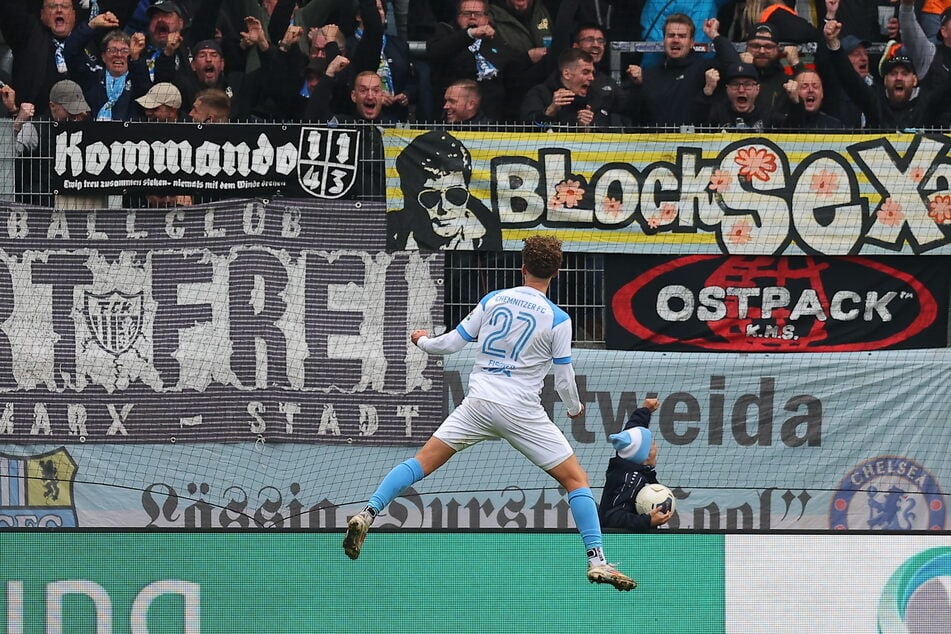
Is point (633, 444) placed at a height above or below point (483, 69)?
below

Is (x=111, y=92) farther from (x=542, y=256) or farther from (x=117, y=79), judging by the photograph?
(x=542, y=256)

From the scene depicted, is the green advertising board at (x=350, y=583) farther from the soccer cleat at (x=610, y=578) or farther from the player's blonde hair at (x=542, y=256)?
the player's blonde hair at (x=542, y=256)

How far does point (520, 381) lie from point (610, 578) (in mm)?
1160

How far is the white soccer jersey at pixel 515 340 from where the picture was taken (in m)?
8.12

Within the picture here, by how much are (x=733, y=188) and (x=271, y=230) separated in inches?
136

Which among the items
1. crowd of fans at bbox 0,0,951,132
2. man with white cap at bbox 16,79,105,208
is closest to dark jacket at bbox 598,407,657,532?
crowd of fans at bbox 0,0,951,132

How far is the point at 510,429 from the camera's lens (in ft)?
26.9

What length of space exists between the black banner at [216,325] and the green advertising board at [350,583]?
8.79 ft

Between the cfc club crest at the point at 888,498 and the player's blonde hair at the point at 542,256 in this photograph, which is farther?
the cfc club crest at the point at 888,498

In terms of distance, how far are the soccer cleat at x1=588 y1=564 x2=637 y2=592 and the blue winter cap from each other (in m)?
1.31

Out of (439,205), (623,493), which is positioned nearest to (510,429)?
(623,493)

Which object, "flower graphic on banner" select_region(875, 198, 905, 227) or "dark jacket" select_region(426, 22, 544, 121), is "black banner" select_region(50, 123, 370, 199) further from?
"flower graphic on banner" select_region(875, 198, 905, 227)

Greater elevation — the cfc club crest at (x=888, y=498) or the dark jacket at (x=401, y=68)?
the dark jacket at (x=401, y=68)

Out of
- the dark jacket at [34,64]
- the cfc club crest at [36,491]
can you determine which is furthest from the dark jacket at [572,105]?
the cfc club crest at [36,491]
